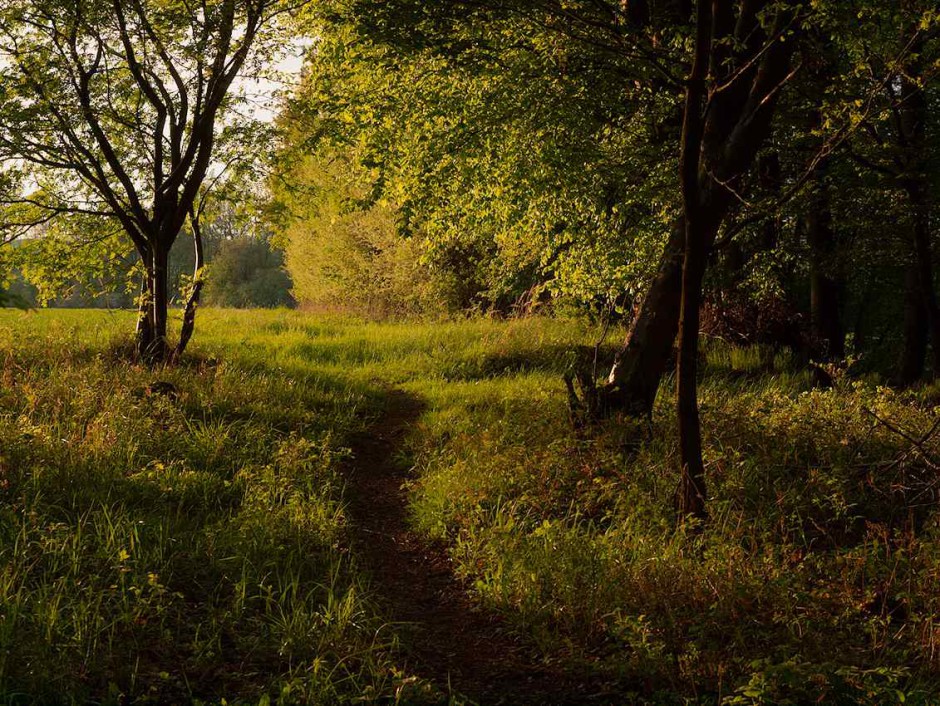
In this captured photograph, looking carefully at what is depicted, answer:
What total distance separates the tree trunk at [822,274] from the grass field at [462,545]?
4.01 metres

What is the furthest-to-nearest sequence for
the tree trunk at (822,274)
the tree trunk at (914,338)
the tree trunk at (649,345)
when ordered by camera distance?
the tree trunk at (914,338) → the tree trunk at (822,274) → the tree trunk at (649,345)

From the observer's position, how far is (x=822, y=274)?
1407 cm

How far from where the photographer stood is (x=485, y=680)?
4.23 m

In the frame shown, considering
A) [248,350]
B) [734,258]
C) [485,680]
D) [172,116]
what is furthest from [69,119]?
[734,258]

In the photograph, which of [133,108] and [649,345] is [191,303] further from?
[649,345]

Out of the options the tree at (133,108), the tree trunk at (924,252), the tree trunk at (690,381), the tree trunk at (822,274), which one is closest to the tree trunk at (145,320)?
the tree at (133,108)

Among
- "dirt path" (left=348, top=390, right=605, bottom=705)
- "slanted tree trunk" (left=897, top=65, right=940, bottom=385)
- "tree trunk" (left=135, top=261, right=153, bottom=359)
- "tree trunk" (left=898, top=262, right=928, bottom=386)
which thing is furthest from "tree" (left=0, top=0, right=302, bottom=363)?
"tree trunk" (left=898, top=262, right=928, bottom=386)

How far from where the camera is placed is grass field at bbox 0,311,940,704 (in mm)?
3969

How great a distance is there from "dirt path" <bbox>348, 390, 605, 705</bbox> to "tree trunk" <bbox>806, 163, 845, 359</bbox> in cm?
837

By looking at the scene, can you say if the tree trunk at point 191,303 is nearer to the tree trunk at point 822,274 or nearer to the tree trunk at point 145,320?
the tree trunk at point 145,320

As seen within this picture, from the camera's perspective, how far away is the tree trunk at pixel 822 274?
12345 millimetres

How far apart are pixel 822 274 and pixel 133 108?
1259 centimetres

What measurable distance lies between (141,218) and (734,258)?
35.8 ft

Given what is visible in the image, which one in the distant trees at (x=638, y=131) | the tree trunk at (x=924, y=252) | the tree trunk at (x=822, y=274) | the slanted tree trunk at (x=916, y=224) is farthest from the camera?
the tree trunk at (x=822, y=274)
